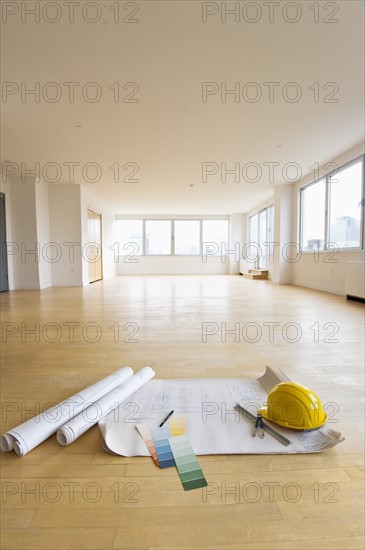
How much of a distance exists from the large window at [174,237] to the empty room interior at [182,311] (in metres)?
4.87

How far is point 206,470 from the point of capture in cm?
95

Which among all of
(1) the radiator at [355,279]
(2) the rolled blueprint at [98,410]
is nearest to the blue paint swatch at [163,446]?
(2) the rolled blueprint at [98,410]

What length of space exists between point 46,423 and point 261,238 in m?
9.86

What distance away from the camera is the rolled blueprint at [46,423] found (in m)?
1.05

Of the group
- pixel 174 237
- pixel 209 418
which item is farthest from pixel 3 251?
pixel 174 237

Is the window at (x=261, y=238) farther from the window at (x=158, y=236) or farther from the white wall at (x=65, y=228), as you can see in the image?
the white wall at (x=65, y=228)

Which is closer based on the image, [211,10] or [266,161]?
[211,10]

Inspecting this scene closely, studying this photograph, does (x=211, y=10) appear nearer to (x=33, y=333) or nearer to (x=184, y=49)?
(x=184, y=49)

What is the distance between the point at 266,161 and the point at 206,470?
19.5 feet

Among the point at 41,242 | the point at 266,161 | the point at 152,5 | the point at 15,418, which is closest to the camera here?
the point at 15,418

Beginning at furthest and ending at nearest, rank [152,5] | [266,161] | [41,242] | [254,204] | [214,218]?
[214,218], [254,204], [41,242], [266,161], [152,5]

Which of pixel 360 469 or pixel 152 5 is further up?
pixel 152 5

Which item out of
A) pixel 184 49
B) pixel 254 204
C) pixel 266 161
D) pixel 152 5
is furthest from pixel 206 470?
pixel 254 204

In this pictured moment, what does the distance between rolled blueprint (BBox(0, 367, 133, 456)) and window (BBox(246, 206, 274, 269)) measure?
796 cm
